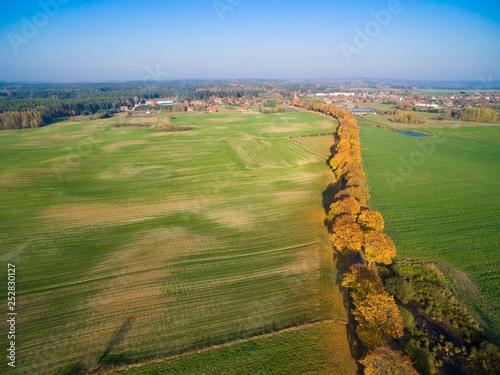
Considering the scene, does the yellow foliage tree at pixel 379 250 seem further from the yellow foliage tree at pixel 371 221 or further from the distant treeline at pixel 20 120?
the distant treeline at pixel 20 120

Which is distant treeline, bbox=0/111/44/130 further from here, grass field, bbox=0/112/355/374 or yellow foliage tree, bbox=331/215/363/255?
yellow foliage tree, bbox=331/215/363/255

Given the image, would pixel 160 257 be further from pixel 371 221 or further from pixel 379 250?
pixel 371 221

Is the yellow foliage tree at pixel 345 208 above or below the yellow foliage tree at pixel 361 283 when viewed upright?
above

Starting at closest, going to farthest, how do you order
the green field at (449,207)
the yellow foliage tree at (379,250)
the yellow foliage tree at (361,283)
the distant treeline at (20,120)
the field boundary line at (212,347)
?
the field boundary line at (212,347) < the yellow foliage tree at (361,283) < the green field at (449,207) < the yellow foliage tree at (379,250) < the distant treeline at (20,120)

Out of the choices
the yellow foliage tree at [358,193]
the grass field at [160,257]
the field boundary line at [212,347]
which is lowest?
the field boundary line at [212,347]

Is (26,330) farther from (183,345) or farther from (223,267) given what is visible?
(223,267)

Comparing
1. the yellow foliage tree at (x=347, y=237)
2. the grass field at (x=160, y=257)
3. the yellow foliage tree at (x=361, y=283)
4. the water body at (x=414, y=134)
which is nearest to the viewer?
the grass field at (x=160, y=257)

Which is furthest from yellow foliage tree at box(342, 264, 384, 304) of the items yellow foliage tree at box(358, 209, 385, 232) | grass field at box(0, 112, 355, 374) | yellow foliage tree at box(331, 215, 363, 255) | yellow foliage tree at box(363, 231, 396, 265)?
yellow foliage tree at box(358, 209, 385, 232)

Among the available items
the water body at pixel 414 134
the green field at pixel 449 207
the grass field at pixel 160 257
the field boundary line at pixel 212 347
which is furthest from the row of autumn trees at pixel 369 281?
the water body at pixel 414 134

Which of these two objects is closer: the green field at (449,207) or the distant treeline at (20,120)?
the green field at (449,207)
